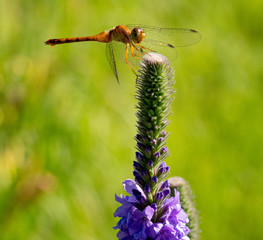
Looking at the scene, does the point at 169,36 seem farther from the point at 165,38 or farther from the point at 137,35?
the point at 137,35

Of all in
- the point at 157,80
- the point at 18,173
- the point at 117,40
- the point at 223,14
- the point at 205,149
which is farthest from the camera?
the point at 223,14

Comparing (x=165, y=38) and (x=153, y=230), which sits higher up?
(x=165, y=38)

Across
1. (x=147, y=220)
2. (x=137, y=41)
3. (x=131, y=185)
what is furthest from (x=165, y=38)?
(x=147, y=220)

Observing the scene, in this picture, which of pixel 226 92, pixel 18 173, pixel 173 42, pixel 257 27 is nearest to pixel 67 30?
pixel 18 173

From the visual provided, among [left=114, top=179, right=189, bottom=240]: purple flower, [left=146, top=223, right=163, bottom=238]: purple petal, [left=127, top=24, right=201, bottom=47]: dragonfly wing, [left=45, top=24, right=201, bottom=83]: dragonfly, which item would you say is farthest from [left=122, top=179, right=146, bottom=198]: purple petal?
[left=127, top=24, right=201, bottom=47]: dragonfly wing

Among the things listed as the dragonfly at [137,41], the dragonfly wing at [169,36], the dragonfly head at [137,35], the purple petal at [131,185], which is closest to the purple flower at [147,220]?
the purple petal at [131,185]

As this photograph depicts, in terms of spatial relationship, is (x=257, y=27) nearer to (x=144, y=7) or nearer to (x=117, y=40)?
(x=144, y=7)

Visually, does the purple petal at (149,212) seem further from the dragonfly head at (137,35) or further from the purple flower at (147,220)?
the dragonfly head at (137,35)
